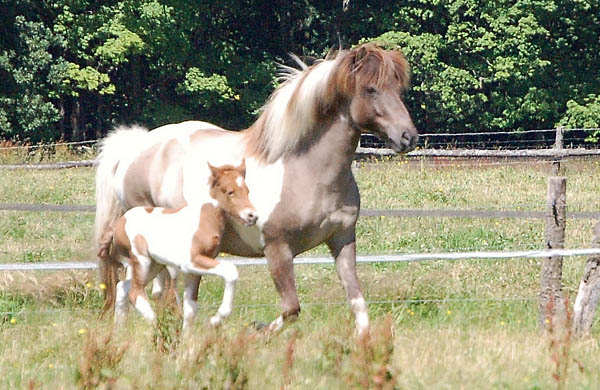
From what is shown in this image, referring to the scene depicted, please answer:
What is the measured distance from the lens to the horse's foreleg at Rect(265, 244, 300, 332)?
6.45m

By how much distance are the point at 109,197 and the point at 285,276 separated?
2012 mm

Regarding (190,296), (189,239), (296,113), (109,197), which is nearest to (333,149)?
(296,113)

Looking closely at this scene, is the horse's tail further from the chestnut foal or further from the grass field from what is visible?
the chestnut foal

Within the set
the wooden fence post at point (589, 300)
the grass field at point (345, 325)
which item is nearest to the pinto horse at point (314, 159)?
the grass field at point (345, 325)

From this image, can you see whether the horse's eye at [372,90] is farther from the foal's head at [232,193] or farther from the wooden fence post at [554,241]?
the wooden fence post at [554,241]

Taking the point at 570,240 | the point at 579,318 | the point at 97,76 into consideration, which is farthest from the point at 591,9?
the point at 579,318

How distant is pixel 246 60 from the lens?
109ft

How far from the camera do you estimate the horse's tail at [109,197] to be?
7191mm

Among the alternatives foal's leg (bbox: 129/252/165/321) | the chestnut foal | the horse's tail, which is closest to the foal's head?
the chestnut foal

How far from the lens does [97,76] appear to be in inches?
1166

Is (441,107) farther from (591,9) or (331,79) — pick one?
(331,79)

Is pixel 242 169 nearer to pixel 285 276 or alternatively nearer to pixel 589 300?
pixel 285 276

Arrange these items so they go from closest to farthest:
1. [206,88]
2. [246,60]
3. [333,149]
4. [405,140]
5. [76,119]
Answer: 1. [405,140]
2. [333,149]
3. [206,88]
4. [76,119]
5. [246,60]

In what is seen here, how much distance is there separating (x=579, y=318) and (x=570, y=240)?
355cm
